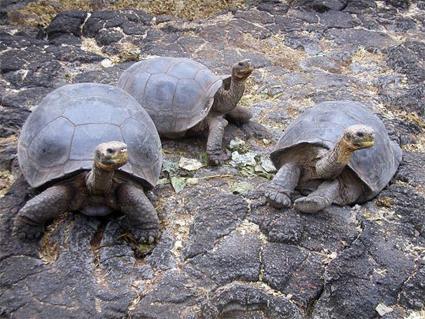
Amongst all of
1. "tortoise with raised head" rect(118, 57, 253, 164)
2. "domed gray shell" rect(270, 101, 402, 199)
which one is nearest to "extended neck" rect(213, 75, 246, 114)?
"tortoise with raised head" rect(118, 57, 253, 164)

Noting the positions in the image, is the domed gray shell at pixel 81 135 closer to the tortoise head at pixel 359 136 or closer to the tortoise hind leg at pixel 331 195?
the tortoise hind leg at pixel 331 195

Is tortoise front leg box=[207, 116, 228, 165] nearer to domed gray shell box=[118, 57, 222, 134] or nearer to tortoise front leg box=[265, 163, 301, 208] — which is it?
domed gray shell box=[118, 57, 222, 134]

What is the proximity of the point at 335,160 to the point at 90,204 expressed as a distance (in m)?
1.38

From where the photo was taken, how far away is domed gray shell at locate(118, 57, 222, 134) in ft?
13.4

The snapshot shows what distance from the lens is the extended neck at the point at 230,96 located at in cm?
417

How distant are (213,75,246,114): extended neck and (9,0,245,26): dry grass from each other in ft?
7.96

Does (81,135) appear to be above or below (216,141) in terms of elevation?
above

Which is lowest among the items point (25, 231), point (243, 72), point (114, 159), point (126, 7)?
point (126, 7)

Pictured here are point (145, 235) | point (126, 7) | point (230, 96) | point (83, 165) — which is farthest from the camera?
point (126, 7)

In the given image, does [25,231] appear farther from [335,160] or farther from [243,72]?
[243,72]

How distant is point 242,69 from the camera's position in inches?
160

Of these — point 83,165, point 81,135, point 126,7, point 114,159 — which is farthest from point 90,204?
point 126,7

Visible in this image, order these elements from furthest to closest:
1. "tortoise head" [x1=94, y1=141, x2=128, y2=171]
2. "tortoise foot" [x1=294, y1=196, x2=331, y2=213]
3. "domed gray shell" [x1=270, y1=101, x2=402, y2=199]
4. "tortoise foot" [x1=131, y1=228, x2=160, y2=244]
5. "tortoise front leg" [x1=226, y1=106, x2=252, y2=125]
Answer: "tortoise front leg" [x1=226, y1=106, x2=252, y2=125]
"domed gray shell" [x1=270, y1=101, x2=402, y2=199]
"tortoise foot" [x1=294, y1=196, x2=331, y2=213]
"tortoise foot" [x1=131, y1=228, x2=160, y2=244]
"tortoise head" [x1=94, y1=141, x2=128, y2=171]

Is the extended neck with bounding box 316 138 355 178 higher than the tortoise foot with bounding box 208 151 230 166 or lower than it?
higher
